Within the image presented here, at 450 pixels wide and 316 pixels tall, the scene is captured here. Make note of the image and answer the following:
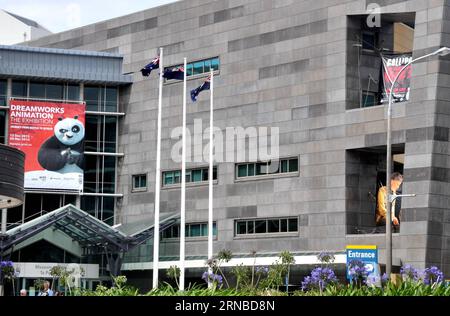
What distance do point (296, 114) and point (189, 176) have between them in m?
10.5

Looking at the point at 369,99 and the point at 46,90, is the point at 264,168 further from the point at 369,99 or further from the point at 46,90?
the point at 46,90

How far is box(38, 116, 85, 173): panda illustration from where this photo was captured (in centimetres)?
7238

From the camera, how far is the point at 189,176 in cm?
7075

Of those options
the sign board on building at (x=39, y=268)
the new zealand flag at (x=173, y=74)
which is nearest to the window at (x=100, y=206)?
the sign board on building at (x=39, y=268)

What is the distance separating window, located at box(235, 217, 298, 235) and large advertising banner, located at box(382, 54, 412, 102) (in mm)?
9791

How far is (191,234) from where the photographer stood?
70.0 metres

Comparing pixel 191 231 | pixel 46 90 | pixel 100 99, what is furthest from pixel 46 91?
pixel 191 231

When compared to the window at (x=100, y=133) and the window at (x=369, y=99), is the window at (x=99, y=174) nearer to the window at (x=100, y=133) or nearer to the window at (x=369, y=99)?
the window at (x=100, y=133)

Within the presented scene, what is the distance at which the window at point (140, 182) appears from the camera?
74.2 metres

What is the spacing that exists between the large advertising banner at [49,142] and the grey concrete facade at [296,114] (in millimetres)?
4117
